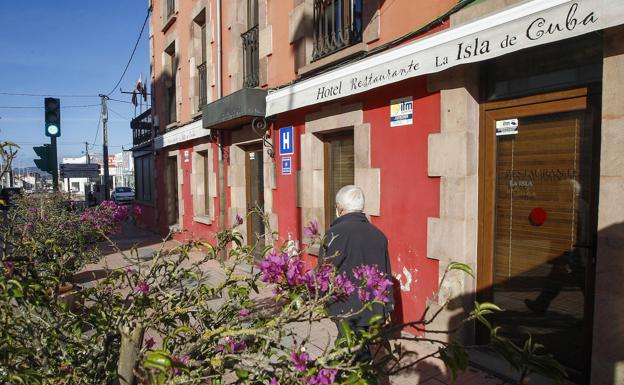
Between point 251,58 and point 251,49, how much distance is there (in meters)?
0.17

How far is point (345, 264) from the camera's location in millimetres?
2947

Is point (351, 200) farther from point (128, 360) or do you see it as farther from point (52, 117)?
point (52, 117)

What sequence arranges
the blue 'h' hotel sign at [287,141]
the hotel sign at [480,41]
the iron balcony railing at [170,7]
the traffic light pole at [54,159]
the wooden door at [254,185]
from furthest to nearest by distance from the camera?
the iron balcony railing at [170,7] < the traffic light pole at [54,159] < the wooden door at [254,185] < the blue 'h' hotel sign at [287,141] < the hotel sign at [480,41]

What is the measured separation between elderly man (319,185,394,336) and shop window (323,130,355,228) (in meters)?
2.33

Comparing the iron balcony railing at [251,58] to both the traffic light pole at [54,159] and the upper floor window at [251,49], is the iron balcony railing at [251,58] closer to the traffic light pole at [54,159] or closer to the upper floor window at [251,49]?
the upper floor window at [251,49]

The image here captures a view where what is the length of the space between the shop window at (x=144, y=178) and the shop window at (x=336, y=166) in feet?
31.5

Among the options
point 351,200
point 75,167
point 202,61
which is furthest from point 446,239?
point 75,167

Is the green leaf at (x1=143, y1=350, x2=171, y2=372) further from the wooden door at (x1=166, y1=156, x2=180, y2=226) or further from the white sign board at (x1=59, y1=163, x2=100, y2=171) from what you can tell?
the white sign board at (x1=59, y1=163, x2=100, y2=171)

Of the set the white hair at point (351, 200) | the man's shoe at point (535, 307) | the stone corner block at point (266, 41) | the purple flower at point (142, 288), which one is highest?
the stone corner block at point (266, 41)

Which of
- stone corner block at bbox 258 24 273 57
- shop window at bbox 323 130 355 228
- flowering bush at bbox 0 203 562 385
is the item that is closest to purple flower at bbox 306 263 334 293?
flowering bush at bbox 0 203 562 385

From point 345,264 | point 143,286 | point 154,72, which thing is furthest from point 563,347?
point 154,72

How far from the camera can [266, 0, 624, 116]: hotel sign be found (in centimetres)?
263

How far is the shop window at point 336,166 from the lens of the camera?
17.8ft


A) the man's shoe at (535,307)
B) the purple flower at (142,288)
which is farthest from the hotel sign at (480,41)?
the purple flower at (142,288)
